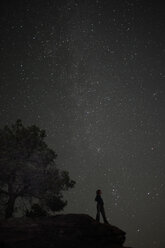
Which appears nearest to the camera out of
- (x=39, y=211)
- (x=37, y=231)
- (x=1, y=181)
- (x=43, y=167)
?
(x=37, y=231)

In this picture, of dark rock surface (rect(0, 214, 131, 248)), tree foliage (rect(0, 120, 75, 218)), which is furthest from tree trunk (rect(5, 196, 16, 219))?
dark rock surface (rect(0, 214, 131, 248))

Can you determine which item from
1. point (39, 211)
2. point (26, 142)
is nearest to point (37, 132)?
point (26, 142)

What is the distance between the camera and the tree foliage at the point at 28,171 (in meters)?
19.8

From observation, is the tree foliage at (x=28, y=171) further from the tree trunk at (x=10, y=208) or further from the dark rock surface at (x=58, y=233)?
the dark rock surface at (x=58, y=233)

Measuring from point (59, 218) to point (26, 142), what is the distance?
854 centimetres

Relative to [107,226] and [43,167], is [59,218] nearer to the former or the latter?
[107,226]

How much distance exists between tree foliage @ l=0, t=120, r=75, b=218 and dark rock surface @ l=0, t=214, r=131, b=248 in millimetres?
5087

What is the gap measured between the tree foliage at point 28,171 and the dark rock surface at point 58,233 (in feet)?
16.7

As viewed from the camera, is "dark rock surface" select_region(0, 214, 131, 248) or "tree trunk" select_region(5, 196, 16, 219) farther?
"tree trunk" select_region(5, 196, 16, 219)

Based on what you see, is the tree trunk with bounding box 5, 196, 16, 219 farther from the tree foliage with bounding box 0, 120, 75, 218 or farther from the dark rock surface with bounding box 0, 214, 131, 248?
the dark rock surface with bounding box 0, 214, 131, 248

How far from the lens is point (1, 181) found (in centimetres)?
1997

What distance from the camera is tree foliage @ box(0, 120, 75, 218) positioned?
19766 mm

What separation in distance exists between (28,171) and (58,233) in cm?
773

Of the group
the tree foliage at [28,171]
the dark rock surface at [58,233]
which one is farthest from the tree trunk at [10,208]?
the dark rock surface at [58,233]
